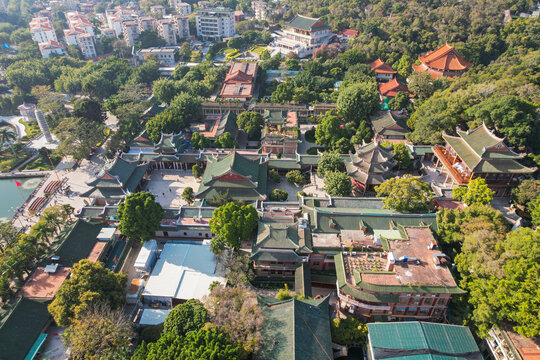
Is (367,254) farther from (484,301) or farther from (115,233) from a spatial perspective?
(115,233)

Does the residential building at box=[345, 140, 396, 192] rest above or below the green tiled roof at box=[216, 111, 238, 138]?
above

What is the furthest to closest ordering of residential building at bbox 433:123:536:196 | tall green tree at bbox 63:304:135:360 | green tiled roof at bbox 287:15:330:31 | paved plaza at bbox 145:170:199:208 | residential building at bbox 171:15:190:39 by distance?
residential building at bbox 171:15:190:39, green tiled roof at bbox 287:15:330:31, paved plaza at bbox 145:170:199:208, residential building at bbox 433:123:536:196, tall green tree at bbox 63:304:135:360

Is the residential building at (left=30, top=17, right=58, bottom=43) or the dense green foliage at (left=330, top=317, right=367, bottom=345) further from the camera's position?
the residential building at (left=30, top=17, right=58, bottom=43)

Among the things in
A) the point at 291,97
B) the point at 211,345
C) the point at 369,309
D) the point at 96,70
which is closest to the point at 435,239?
the point at 369,309

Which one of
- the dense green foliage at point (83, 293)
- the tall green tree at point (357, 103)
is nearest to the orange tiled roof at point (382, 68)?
the tall green tree at point (357, 103)

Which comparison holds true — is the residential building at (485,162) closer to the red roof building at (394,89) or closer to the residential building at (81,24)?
the red roof building at (394,89)

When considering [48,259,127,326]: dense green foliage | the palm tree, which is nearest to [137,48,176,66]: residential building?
the palm tree

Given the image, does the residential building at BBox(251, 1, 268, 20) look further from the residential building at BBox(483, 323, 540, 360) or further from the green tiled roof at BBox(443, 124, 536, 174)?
the residential building at BBox(483, 323, 540, 360)
